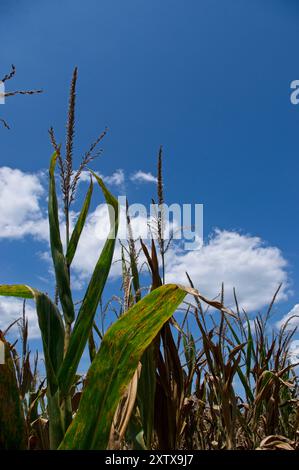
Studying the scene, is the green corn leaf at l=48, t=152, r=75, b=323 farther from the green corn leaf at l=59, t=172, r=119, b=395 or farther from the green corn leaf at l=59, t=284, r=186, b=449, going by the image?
the green corn leaf at l=59, t=284, r=186, b=449

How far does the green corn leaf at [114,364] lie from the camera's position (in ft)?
3.58

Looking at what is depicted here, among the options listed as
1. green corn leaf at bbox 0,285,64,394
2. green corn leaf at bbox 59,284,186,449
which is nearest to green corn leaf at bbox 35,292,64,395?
green corn leaf at bbox 0,285,64,394

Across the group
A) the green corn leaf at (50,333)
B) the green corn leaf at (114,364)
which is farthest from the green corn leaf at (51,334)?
the green corn leaf at (114,364)

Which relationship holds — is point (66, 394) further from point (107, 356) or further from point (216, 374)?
point (216, 374)

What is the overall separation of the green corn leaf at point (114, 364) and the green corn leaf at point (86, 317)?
89 millimetres

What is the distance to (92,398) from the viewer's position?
1112 mm

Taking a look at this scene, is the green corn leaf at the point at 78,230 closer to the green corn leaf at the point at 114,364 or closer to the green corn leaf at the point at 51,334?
the green corn leaf at the point at 51,334

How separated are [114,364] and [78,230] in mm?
450

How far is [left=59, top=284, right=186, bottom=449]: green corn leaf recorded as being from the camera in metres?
1.09

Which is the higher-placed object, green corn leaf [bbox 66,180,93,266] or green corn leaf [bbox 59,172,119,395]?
green corn leaf [bbox 66,180,93,266]

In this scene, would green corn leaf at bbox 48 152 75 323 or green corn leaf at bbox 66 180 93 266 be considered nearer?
green corn leaf at bbox 48 152 75 323

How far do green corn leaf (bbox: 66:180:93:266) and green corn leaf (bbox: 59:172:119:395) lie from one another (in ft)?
0.46

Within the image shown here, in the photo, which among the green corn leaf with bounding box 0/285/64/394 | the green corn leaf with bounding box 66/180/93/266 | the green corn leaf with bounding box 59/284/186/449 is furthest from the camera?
the green corn leaf with bounding box 66/180/93/266

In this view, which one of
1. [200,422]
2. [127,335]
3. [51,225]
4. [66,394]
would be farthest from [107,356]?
[200,422]
